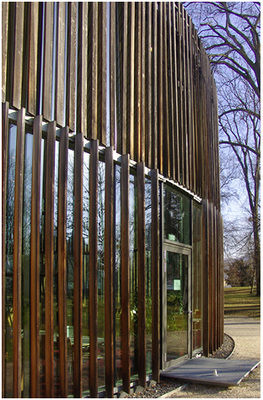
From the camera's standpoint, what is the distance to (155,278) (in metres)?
7.81

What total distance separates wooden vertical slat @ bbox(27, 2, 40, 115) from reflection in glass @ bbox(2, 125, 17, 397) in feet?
1.34

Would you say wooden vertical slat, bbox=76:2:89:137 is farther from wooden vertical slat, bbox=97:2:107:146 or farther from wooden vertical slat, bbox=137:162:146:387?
wooden vertical slat, bbox=137:162:146:387

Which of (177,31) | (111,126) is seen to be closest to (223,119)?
(177,31)

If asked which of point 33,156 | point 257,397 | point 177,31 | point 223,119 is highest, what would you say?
point 223,119

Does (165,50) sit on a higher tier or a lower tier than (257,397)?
higher

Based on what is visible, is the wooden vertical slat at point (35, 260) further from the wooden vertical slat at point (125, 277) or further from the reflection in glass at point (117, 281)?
the wooden vertical slat at point (125, 277)

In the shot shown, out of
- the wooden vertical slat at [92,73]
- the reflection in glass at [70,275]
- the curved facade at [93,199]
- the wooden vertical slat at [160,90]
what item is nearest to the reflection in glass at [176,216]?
the curved facade at [93,199]

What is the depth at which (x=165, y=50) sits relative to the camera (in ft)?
30.4

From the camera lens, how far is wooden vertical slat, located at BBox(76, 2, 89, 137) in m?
6.23

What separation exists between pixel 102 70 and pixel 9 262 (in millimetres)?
3248

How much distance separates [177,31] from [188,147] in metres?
2.52

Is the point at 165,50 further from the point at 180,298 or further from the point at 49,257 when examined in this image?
the point at 49,257

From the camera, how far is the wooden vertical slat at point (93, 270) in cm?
595

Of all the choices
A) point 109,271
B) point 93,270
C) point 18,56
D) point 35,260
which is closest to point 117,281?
point 109,271
